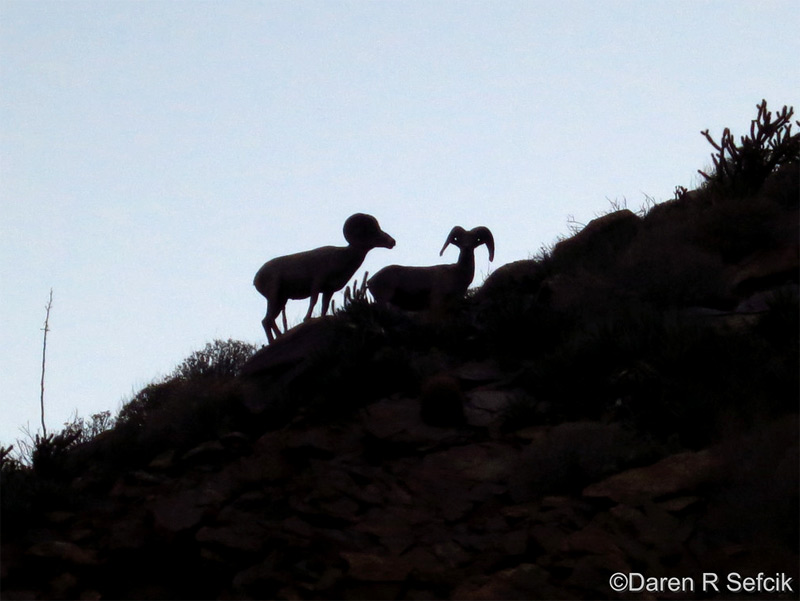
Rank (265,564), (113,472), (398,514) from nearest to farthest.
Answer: (265,564) < (398,514) < (113,472)

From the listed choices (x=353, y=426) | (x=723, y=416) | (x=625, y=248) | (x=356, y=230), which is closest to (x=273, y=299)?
(x=356, y=230)

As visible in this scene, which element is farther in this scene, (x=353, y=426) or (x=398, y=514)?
(x=353, y=426)

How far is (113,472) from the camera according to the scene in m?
11.6

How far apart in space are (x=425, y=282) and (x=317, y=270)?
5.66 ft

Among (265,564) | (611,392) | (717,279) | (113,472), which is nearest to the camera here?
(265,564)

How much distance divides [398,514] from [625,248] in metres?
7.24

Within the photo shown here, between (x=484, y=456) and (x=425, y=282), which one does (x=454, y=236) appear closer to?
(x=425, y=282)

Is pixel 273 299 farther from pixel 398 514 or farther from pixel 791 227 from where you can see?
pixel 791 227

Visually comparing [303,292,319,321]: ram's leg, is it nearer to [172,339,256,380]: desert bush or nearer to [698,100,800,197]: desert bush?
[172,339,256,380]: desert bush

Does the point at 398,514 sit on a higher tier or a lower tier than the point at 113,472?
lower

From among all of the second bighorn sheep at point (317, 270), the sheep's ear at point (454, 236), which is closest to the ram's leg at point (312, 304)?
the second bighorn sheep at point (317, 270)

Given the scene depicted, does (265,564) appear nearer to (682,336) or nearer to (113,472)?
(113,472)

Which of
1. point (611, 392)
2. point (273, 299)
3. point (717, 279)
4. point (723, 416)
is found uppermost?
point (273, 299)

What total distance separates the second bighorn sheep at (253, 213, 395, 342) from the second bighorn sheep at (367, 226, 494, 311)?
0.58 metres
